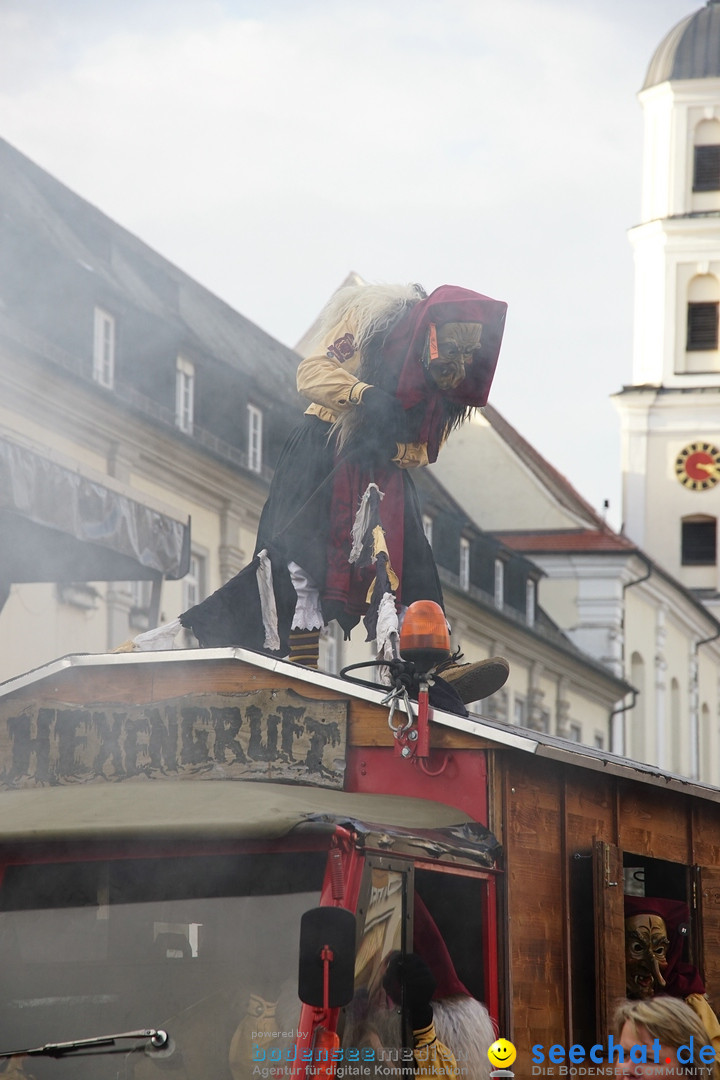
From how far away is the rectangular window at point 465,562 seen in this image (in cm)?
3988

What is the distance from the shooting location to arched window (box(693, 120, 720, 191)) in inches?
2045

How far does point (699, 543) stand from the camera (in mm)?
52938

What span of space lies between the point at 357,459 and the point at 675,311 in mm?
45458

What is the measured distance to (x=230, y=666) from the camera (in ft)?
21.8

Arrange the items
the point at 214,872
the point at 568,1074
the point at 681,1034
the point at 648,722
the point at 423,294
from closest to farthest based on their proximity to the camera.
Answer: the point at 681,1034 < the point at 214,872 < the point at 568,1074 < the point at 423,294 < the point at 648,722

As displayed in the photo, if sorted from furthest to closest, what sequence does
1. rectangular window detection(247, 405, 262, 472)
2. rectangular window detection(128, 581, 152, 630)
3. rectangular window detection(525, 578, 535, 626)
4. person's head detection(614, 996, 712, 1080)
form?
rectangular window detection(525, 578, 535, 626) → rectangular window detection(247, 405, 262, 472) → rectangular window detection(128, 581, 152, 630) → person's head detection(614, 996, 712, 1080)

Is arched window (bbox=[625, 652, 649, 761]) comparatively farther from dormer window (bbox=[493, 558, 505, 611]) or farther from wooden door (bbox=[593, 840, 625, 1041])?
wooden door (bbox=[593, 840, 625, 1041])

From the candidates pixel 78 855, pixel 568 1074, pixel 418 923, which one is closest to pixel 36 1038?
pixel 78 855

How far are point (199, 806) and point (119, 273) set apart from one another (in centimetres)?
2223

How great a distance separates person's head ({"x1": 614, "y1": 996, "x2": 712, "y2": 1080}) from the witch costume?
258 centimetres

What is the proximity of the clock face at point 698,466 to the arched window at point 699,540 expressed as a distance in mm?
965

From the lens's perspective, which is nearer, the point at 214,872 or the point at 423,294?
the point at 214,872

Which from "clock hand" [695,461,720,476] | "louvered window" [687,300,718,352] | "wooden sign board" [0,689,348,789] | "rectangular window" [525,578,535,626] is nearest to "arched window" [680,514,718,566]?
"clock hand" [695,461,720,476]

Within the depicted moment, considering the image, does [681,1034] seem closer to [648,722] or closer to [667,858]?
[667,858]
